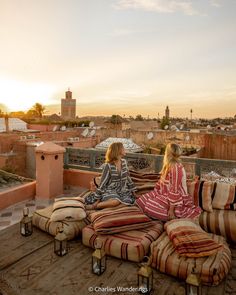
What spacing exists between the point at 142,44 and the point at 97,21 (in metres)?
2.20

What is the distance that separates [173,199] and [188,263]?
1.08m

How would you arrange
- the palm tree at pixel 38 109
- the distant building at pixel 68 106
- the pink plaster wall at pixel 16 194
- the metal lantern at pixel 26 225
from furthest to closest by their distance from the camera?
the distant building at pixel 68 106 → the palm tree at pixel 38 109 → the pink plaster wall at pixel 16 194 → the metal lantern at pixel 26 225

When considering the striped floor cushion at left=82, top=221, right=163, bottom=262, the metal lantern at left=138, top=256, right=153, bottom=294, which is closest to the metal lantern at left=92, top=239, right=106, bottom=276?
the striped floor cushion at left=82, top=221, right=163, bottom=262

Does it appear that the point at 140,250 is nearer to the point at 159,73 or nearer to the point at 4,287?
the point at 4,287

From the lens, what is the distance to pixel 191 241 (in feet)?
9.68

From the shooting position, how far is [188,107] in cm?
5503

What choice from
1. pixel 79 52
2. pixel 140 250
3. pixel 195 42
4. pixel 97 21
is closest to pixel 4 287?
pixel 140 250

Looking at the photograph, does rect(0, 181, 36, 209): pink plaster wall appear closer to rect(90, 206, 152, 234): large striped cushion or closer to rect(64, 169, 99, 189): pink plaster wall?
rect(64, 169, 99, 189): pink plaster wall

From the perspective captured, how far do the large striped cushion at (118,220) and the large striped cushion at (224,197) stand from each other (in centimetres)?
107

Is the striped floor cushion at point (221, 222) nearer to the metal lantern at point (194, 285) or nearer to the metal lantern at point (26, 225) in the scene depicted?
the metal lantern at point (194, 285)

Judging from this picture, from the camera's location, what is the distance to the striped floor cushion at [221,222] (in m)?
3.62

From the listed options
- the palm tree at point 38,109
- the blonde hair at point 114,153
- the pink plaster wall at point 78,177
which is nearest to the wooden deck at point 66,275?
the blonde hair at point 114,153

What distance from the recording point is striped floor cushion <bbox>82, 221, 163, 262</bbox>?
321cm

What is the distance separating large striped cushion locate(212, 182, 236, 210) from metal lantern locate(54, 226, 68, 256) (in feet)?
7.19
